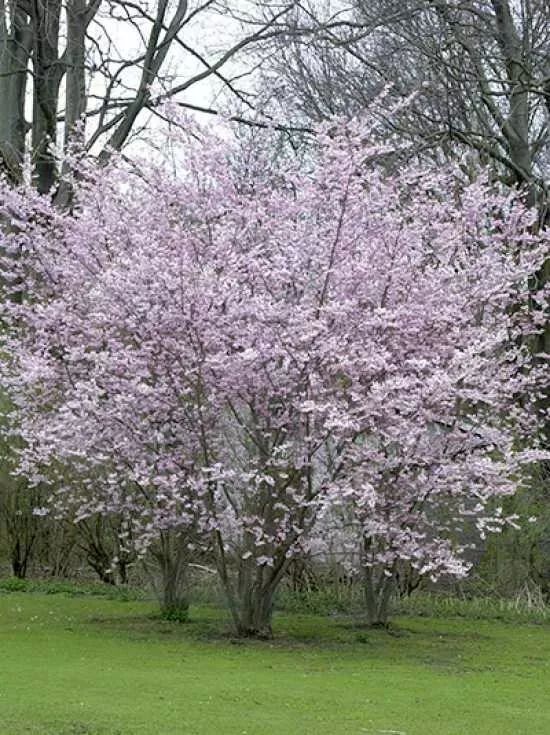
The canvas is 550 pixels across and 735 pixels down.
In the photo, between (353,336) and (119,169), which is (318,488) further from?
(119,169)

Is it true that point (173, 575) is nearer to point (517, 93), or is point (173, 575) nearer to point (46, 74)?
point (517, 93)

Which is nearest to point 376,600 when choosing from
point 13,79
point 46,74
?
point 46,74

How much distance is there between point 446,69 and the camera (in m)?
16.8

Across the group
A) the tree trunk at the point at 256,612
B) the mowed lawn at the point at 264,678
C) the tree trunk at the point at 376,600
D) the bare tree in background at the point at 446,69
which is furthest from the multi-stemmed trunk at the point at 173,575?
the bare tree in background at the point at 446,69

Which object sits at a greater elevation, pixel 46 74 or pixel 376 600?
pixel 46 74

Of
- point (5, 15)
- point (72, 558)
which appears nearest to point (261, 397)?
point (72, 558)

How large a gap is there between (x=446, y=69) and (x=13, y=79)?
766cm

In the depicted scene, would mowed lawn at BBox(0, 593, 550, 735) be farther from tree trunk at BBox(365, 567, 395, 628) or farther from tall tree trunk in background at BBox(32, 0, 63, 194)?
tall tree trunk in background at BBox(32, 0, 63, 194)

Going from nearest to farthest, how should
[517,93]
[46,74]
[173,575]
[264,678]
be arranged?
[264,678]
[173,575]
[517,93]
[46,74]

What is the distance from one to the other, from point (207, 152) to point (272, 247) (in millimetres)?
1103

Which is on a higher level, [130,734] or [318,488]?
[318,488]

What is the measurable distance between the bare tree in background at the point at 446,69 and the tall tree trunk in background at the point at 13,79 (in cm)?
416

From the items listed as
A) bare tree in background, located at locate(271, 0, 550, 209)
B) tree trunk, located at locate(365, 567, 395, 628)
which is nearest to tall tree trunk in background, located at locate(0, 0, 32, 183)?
bare tree in background, located at locate(271, 0, 550, 209)

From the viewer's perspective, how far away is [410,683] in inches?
340
